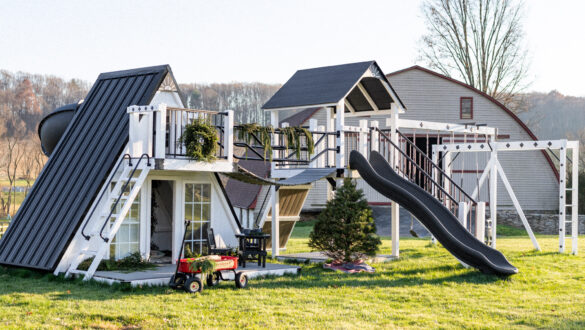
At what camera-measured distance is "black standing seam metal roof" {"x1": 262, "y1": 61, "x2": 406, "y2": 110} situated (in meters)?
15.8

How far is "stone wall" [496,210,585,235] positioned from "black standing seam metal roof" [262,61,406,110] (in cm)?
1397

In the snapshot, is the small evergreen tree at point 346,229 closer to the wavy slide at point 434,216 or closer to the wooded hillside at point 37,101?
the wavy slide at point 434,216

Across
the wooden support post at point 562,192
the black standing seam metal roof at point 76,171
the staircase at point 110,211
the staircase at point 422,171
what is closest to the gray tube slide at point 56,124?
the black standing seam metal roof at point 76,171

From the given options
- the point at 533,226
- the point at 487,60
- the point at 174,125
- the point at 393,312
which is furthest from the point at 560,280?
the point at 487,60

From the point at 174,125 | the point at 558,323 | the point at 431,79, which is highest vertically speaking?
the point at 431,79

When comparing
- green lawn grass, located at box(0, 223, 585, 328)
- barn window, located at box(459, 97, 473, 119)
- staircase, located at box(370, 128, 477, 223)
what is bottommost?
green lawn grass, located at box(0, 223, 585, 328)

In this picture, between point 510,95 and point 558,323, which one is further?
point 510,95

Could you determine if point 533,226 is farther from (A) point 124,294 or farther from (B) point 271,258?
(A) point 124,294

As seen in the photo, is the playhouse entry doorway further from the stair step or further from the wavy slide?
the wavy slide

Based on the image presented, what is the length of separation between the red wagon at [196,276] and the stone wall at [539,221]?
65.1 ft

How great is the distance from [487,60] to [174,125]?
27.4 m

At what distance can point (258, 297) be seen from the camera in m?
10.6

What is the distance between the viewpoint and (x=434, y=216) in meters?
13.3

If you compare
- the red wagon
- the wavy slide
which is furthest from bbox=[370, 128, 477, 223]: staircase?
the red wagon
